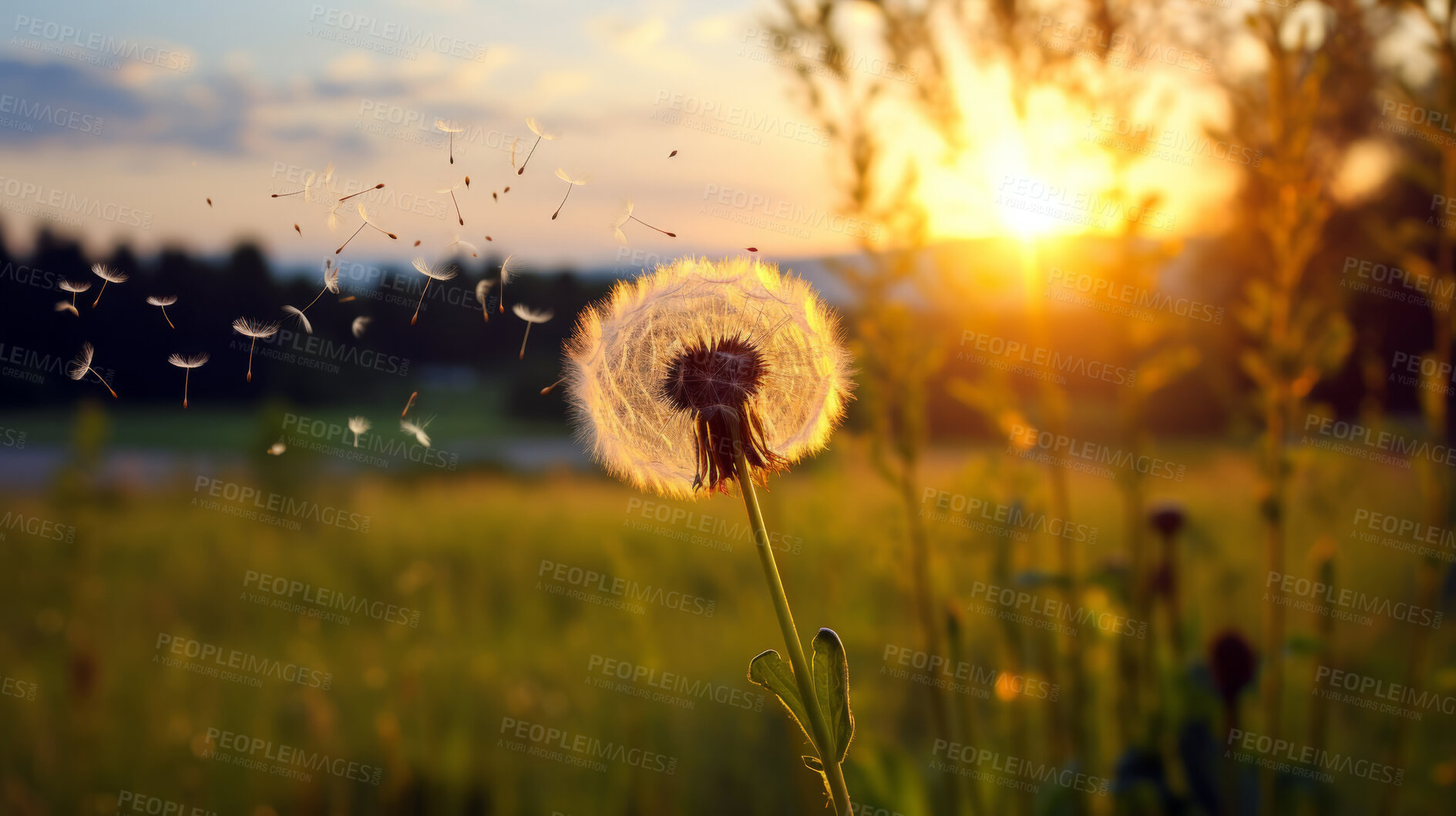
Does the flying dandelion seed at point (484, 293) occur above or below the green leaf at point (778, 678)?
above

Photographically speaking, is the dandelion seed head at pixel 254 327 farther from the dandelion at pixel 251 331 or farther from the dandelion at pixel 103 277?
the dandelion at pixel 103 277

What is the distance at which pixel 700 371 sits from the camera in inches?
49.8

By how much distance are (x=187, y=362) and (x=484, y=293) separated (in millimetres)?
376

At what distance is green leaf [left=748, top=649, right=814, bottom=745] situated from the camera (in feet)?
3.08

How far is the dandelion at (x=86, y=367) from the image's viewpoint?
944 millimetres

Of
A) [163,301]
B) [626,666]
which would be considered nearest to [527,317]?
[163,301]

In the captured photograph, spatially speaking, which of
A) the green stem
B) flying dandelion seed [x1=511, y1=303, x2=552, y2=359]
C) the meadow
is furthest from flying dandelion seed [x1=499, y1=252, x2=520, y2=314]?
the meadow

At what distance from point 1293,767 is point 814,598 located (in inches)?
152

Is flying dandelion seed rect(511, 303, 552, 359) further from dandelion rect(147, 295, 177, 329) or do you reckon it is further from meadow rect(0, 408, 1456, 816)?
meadow rect(0, 408, 1456, 816)

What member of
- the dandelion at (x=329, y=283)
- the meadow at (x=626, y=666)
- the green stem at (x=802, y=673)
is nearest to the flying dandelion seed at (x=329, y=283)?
the dandelion at (x=329, y=283)

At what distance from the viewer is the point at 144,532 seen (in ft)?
A: 36.1

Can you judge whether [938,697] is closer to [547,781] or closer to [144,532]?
[547,781]

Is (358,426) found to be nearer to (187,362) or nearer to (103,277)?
(187,362)

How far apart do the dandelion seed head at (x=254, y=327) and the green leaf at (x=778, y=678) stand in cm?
77
